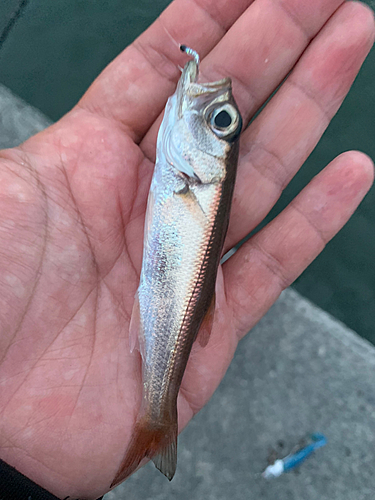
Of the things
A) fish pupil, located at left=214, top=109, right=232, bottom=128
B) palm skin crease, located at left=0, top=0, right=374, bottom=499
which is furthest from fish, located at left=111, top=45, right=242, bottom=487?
palm skin crease, located at left=0, top=0, right=374, bottom=499

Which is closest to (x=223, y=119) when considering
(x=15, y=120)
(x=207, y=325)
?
(x=207, y=325)

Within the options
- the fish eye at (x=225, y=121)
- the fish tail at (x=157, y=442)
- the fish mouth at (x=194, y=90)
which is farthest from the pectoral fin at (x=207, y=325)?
the fish mouth at (x=194, y=90)

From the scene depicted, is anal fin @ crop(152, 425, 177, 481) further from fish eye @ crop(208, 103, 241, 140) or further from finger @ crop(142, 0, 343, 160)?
finger @ crop(142, 0, 343, 160)

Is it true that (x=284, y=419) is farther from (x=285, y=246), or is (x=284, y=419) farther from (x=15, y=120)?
(x=15, y=120)

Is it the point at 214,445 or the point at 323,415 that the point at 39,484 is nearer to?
the point at 214,445

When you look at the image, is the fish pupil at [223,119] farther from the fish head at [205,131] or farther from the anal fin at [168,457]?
the anal fin at [168,457]

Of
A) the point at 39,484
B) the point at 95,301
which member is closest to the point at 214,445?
the point at 39,484
